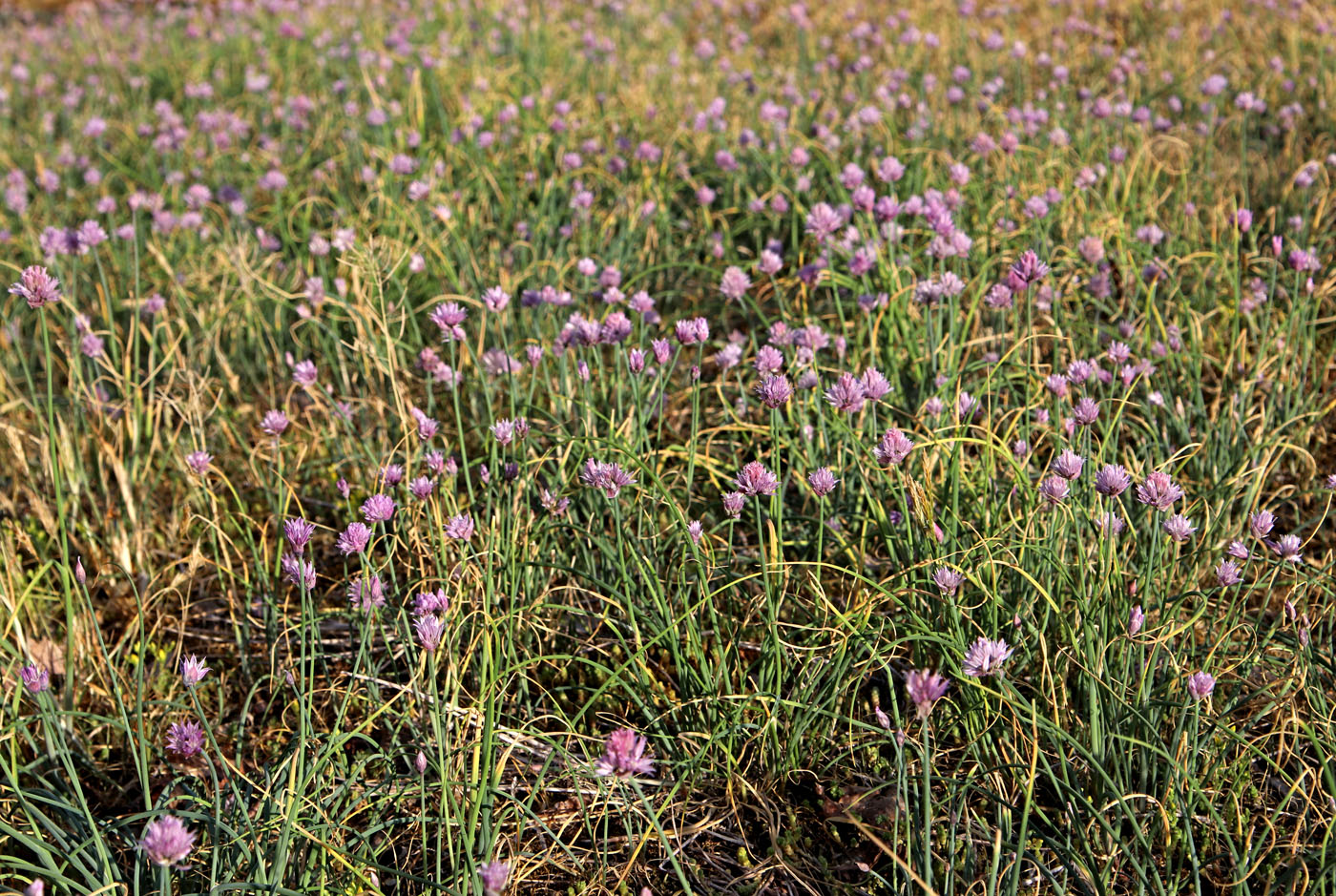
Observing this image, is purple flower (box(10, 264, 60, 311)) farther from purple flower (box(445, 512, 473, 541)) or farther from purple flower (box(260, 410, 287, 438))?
purple flower (box(445, 512, 473, 541))

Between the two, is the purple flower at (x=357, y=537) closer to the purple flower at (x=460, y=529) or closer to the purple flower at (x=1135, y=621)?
the purple flower at (x=460, y=529)

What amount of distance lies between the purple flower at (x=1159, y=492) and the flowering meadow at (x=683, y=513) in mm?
27

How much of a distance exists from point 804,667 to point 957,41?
4.30m

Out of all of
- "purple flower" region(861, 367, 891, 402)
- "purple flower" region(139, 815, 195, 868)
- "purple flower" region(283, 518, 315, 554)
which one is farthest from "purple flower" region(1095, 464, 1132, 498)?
"purple flower" region(139, 815, 195, 868)

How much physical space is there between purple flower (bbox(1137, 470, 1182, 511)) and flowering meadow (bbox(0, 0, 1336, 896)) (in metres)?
0.03

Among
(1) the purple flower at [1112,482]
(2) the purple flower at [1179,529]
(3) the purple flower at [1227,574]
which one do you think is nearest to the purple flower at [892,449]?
(1) the purple flower at [1112,482]

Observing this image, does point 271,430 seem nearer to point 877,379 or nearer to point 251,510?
point 251,510

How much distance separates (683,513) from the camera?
6.68ft

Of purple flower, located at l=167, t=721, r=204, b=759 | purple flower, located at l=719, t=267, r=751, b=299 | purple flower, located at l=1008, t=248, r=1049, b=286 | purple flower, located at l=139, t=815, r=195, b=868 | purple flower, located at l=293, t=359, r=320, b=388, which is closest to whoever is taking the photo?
purple flower, located at l=139, t=815, r=195, b=868

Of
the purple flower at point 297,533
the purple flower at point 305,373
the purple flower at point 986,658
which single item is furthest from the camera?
the purple flower at point 305,373

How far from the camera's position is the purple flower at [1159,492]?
163cm

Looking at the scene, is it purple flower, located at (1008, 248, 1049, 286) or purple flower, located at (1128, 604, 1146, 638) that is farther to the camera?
purple flower, located at (1008, 248, 1049, 286)

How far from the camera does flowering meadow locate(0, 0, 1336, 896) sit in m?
1.62

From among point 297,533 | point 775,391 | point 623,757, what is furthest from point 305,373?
point 623,757
